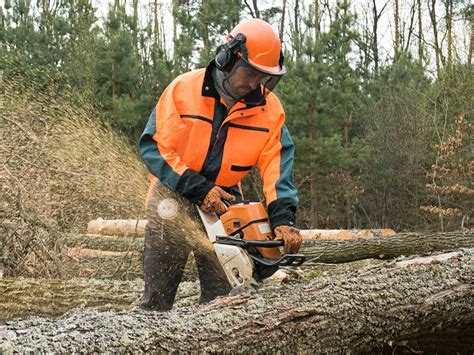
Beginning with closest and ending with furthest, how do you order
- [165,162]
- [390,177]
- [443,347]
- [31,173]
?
[165,162]
[443,347]
[31,173]
[390,177]

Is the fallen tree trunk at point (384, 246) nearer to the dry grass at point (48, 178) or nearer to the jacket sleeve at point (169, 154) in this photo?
the dry grass at point (48, 178)

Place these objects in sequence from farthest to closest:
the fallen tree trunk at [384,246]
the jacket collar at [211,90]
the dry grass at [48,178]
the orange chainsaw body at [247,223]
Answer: the fallen tree trunk at [384,246] < the dry grass at [48,178] < the jacket collar at [211,90] < the orange chainsaw body at [247,223]

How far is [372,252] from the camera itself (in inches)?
269

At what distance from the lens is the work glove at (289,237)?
3.45 metres

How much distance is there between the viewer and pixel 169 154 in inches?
142

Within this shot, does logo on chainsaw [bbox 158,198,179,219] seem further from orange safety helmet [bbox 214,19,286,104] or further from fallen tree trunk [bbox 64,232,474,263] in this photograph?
fallen tree trunk [bbox 64,232,474,263]

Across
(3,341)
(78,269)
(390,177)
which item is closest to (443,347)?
(3,341)

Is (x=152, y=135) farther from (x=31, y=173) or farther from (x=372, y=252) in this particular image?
(x=372, y=252)

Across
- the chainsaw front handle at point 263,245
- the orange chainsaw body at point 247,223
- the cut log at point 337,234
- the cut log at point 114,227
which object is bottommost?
the cut log at point 337,234

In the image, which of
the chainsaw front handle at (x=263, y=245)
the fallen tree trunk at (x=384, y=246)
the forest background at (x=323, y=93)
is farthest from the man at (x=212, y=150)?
the forest background at (x=323, y=93)

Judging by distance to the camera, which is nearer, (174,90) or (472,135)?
(174,90)

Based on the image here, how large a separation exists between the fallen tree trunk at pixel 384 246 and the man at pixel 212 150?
9.58 feet

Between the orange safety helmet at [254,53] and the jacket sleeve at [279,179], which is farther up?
the orange safety helmet at [254,53]

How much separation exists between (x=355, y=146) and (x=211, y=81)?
35.9 feet
